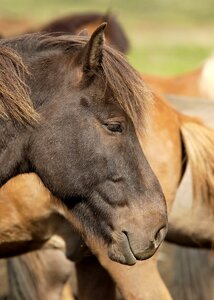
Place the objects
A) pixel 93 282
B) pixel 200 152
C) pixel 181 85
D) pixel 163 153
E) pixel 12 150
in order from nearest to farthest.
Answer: pixel 12 150 → pixel 163 153 → pixel 200 152 → pixel 93 282 → pixel 181 85

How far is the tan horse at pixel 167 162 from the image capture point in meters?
4.95

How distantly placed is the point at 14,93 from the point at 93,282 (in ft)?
7.06

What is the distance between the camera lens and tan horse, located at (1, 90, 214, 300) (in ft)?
16.3

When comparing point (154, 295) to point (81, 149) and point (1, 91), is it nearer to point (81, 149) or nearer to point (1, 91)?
point (81, 149)

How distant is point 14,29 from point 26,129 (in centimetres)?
1666

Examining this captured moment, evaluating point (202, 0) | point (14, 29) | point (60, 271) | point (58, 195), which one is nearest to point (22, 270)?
point (60, 271)

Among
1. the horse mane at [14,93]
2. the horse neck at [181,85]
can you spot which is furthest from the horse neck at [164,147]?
the horse neck at [181,85]

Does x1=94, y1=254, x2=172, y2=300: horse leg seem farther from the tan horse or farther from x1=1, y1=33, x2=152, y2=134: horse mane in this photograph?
x1=1, y1=33, x2=152, y2=134: horse mane

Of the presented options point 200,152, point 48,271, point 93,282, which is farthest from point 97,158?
point 93,282

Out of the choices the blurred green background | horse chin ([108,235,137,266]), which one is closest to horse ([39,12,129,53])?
horse chin ([108,235,137,266])

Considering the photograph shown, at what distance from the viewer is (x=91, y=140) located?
391 cm

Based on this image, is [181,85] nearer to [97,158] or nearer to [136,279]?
[136,279]

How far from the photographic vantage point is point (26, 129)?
395 cm

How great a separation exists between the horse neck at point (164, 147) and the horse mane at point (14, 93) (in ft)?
3.92
